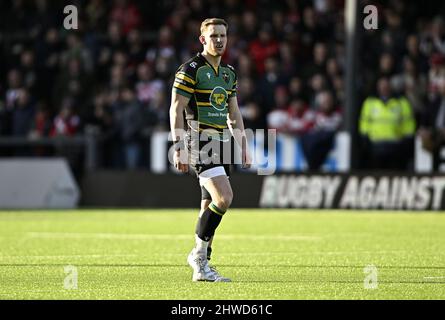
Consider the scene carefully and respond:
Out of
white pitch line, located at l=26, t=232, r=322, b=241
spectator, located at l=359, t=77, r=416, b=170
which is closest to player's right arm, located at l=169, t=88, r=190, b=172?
white pitch line, located at l=26, t=232, r=322, b=241

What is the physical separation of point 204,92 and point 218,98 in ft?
0.45

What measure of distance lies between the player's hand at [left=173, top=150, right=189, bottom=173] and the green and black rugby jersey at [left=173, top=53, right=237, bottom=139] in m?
0.40

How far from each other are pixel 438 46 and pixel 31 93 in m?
8.56

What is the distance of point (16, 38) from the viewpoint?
1067 inches

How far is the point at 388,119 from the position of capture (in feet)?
67.3

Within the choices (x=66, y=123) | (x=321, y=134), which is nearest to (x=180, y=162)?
(x=321, y=134)

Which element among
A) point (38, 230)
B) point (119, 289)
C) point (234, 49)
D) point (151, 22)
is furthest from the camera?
point (151, 22)

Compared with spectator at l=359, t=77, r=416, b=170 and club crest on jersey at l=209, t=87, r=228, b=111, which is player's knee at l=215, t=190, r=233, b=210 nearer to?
club crest on jersey at l=209, t=87, r=228, b=111

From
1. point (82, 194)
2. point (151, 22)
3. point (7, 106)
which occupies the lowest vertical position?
point (82, 194)

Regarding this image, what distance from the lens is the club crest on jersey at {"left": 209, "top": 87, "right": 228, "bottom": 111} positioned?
1037 centimetres

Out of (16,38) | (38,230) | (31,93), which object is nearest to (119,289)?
(38,230)

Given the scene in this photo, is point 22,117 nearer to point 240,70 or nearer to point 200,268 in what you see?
point 240,70

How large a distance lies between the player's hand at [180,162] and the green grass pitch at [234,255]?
935 mm
